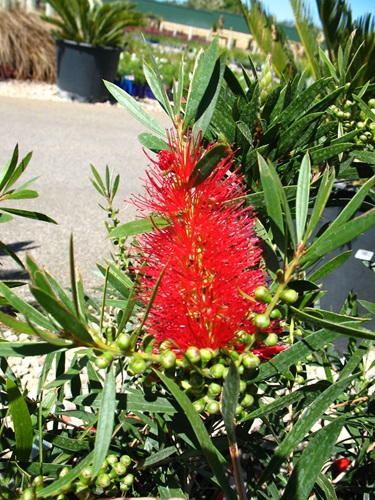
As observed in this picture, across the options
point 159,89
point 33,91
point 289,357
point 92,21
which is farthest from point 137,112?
point 33,91

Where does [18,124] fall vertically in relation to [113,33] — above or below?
below

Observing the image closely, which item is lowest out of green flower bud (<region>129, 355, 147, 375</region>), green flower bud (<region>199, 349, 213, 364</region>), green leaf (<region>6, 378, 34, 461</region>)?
green leaf (<region>6, 378, 34, 461</region>)

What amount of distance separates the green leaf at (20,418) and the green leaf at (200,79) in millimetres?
265

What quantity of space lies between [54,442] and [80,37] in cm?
685

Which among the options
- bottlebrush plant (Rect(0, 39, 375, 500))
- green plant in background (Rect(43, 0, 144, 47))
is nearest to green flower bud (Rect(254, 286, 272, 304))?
bottlebrush plant (Rect(0, 39, 375, 500))

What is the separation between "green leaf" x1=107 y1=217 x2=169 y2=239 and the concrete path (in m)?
1.07

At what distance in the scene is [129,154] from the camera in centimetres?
508

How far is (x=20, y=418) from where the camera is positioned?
0.40 meters

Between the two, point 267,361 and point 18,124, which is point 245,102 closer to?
point 267,361

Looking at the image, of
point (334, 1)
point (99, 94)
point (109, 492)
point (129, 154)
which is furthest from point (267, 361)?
point (99, 94)

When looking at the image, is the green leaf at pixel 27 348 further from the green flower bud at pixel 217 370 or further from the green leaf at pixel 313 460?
the green leaf at pixel 313 460

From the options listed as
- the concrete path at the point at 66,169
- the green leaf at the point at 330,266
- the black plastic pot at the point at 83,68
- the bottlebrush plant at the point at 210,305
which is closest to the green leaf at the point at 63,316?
the bottlebrush plant at the point at 210,305

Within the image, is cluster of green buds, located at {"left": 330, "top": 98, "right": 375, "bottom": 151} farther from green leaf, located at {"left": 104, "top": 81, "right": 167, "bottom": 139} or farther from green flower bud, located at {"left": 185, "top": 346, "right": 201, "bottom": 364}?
green flower bud, located at {"left": 185, "top": 346, "right": 201, "bottom": 364}

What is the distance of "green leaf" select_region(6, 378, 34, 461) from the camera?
385 millimetres
